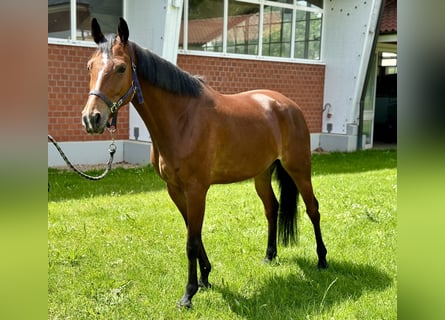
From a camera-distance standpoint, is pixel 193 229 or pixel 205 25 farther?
pixel 205 25

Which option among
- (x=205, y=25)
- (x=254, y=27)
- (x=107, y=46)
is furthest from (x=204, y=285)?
(x=254, y=27)

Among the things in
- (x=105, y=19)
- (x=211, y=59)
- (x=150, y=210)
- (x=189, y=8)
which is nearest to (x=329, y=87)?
(x=211, y=59)

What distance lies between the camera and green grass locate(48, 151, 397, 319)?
3479mm

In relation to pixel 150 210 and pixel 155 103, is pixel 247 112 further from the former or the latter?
pixel 150 210

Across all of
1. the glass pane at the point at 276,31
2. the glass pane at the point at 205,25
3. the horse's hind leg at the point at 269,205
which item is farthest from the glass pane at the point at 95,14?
the horse's hind leg at the point at 269,205

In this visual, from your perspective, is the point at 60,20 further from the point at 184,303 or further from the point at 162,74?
the point at 184,303

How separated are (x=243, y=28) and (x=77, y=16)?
4.32 metres

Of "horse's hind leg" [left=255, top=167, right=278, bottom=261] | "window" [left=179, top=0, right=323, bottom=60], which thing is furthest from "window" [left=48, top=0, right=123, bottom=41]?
"horse's hind leg" [left=255, top=167, right=278, bottom=261]

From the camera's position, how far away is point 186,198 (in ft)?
11.5

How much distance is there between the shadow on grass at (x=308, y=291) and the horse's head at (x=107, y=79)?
176 centimetres

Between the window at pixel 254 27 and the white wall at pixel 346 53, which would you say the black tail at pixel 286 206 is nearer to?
the window at pixel 254 27

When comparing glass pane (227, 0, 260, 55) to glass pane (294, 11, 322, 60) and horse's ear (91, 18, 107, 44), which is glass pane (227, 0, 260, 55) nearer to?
glass pane (294, 11, 322, 60)

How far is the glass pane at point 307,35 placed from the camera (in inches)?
500

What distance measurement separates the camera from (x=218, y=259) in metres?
4.51
